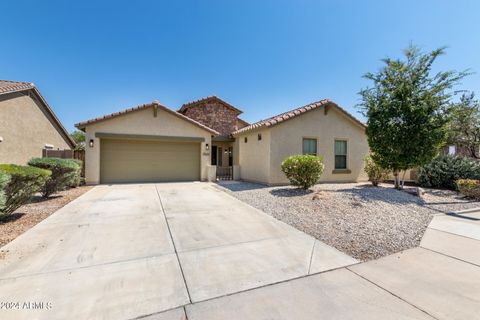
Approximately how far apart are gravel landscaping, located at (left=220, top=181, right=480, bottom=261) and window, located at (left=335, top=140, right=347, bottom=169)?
4039mm

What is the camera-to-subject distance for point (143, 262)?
10.9 feet

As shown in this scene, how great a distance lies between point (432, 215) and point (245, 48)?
1160cm

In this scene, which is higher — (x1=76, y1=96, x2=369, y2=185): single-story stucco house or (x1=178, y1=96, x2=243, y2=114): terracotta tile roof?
(x1=178, y1=96, x2=243, y2=114): terracotta tile roof

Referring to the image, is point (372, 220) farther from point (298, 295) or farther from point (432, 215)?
point (298, 295)

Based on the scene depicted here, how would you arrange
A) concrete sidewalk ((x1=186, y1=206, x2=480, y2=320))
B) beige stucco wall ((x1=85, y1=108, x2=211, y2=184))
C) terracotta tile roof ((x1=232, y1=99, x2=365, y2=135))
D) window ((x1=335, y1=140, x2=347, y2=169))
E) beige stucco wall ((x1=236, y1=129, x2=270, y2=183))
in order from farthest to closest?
window ((x1=335, y1=140, x2=347, y2=169)), beige stucco wall ((x1=85, y1=108, x2=211, y2=184)), beige stucco wall ((x1=236, y1=129, x2=270, y2=183)), terracotta tile roof ((x1=232, y1=99, x2=365, y2=135)), concrete sidewalk ((x1=186, y1=206, x2=480, y2=320))

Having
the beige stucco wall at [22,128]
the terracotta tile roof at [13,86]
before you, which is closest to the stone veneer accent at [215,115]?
the beige stucco wall at [22,128]

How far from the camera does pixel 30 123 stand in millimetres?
12477

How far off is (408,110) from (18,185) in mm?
13584

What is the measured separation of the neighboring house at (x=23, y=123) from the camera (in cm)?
1048

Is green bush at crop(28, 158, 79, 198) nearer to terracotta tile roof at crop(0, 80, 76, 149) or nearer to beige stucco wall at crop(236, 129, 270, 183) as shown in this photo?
terracotta tile roof at crop(0, 80, 76, 149)

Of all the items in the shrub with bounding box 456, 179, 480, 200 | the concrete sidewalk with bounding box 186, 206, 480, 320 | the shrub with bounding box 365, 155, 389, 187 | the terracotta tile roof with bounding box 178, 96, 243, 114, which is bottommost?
the concrete sidewalk with bounding box 186, 206, 480, 320

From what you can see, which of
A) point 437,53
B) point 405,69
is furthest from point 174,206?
point 437,53

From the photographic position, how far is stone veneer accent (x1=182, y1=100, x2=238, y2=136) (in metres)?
19.5

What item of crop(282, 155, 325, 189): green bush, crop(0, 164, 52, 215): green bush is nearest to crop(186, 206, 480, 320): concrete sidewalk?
crop(282, 155, 325, 189): green bush
